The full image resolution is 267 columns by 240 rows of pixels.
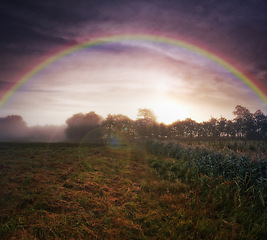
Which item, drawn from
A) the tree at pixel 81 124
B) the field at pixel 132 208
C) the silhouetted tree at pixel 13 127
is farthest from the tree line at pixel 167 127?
the field at pixel 132 208

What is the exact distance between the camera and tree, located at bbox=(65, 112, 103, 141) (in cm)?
6400

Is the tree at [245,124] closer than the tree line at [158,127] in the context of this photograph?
No

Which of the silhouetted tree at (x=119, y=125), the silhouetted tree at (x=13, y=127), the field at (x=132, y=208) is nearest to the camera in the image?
the field at (x=132, y=208)

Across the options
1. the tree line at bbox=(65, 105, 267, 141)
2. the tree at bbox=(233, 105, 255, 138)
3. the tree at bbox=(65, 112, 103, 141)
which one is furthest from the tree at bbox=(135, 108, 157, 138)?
the tree at bbox=(233, 105, 255, 138)

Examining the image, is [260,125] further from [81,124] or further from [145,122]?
[81,124]

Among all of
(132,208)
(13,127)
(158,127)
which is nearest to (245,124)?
(158,127)

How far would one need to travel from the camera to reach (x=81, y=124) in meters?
65.6

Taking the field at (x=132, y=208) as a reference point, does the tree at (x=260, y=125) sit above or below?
above

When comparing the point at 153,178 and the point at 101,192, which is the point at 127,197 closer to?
the point at 101,192

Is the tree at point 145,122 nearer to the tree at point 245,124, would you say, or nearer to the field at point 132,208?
the tree at point 245,124

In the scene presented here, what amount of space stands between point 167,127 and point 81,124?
117 ft

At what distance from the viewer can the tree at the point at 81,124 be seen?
64.0 meters

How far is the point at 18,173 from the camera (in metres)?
8.71

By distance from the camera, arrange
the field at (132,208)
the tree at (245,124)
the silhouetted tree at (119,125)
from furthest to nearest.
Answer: the tree at (245,124), the silhouetted tree at (119,125), the field at (132,208)
